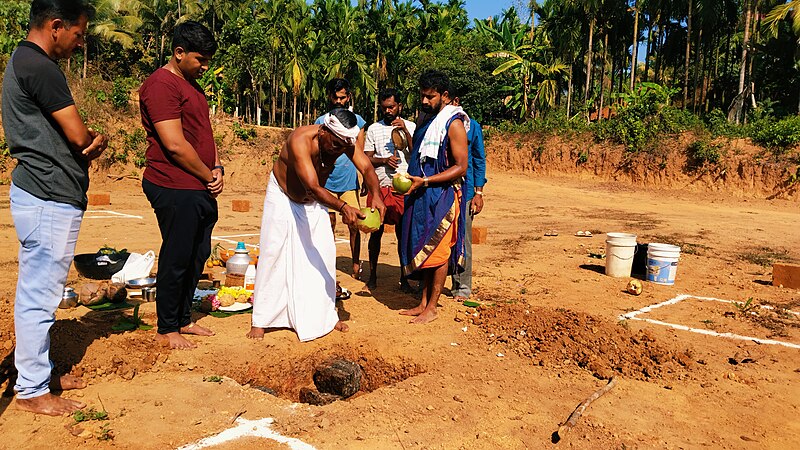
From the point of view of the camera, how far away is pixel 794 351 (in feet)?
16.7

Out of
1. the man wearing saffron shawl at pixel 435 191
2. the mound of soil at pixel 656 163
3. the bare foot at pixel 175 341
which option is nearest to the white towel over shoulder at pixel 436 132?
the man wearing saffron shawl at pixel 435 191

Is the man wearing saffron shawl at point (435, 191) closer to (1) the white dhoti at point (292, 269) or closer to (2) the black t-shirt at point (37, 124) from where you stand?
(1) the white dhoti at point (292, 269)

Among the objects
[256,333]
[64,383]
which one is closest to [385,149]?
[256,333]

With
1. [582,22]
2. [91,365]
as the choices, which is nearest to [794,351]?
[91,365]

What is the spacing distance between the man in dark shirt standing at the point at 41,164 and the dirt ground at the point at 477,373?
0.54 metres

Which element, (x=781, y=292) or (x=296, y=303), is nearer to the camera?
(x=296, y=303)

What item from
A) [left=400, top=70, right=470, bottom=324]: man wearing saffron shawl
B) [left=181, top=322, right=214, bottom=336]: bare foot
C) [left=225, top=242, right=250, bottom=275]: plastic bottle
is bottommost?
[left=181, top=322, right=214, bottom=336]: bare foot

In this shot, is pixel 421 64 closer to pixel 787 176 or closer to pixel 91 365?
pixel 787 176

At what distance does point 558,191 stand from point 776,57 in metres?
16.8

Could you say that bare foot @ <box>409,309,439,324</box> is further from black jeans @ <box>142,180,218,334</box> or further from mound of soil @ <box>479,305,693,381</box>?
black jeans @ <box>142,180,218,334</box>

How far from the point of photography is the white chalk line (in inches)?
125

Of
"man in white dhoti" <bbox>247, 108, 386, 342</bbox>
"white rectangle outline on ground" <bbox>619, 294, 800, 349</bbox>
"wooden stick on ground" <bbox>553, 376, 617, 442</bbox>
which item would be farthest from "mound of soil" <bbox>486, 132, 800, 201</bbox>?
"man in white dhoti" <bbox>247, 108, 386, 342</bbox>

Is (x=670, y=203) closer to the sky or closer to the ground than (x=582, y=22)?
closer to the ground

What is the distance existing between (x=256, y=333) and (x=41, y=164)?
211cm
